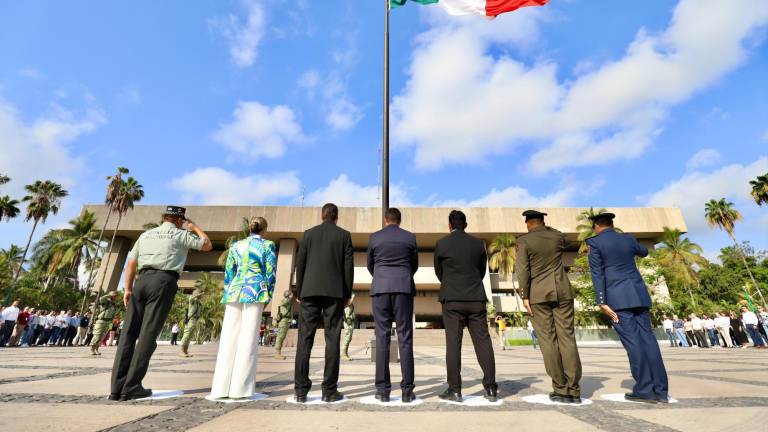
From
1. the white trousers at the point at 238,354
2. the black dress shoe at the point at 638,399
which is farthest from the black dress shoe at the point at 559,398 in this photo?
the white trousers at the point at 238,354

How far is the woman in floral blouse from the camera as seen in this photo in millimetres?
3188

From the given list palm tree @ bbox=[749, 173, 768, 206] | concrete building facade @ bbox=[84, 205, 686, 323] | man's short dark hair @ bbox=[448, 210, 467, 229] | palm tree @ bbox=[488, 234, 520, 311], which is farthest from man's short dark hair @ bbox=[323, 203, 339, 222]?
palm tree @ bbox=[749, 173, 768, 206]

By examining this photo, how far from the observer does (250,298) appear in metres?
3.36

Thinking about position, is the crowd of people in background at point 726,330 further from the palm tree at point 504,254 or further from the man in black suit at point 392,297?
the man in black suit at point 392,297

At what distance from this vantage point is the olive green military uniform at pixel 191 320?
9.30m

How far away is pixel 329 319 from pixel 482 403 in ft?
5.05

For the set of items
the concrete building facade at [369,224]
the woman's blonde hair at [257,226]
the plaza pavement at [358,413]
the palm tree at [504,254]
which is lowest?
the plaza pavement at [358,413]

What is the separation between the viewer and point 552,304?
355 cm

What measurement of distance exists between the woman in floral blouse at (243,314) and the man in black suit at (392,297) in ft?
3.42

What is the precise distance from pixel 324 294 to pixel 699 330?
25.0 m

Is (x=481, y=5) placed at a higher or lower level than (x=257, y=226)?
higher

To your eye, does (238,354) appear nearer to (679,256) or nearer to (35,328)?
(35,328)

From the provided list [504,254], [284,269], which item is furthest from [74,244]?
[504,254]

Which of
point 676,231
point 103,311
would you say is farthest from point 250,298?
point 676,231
